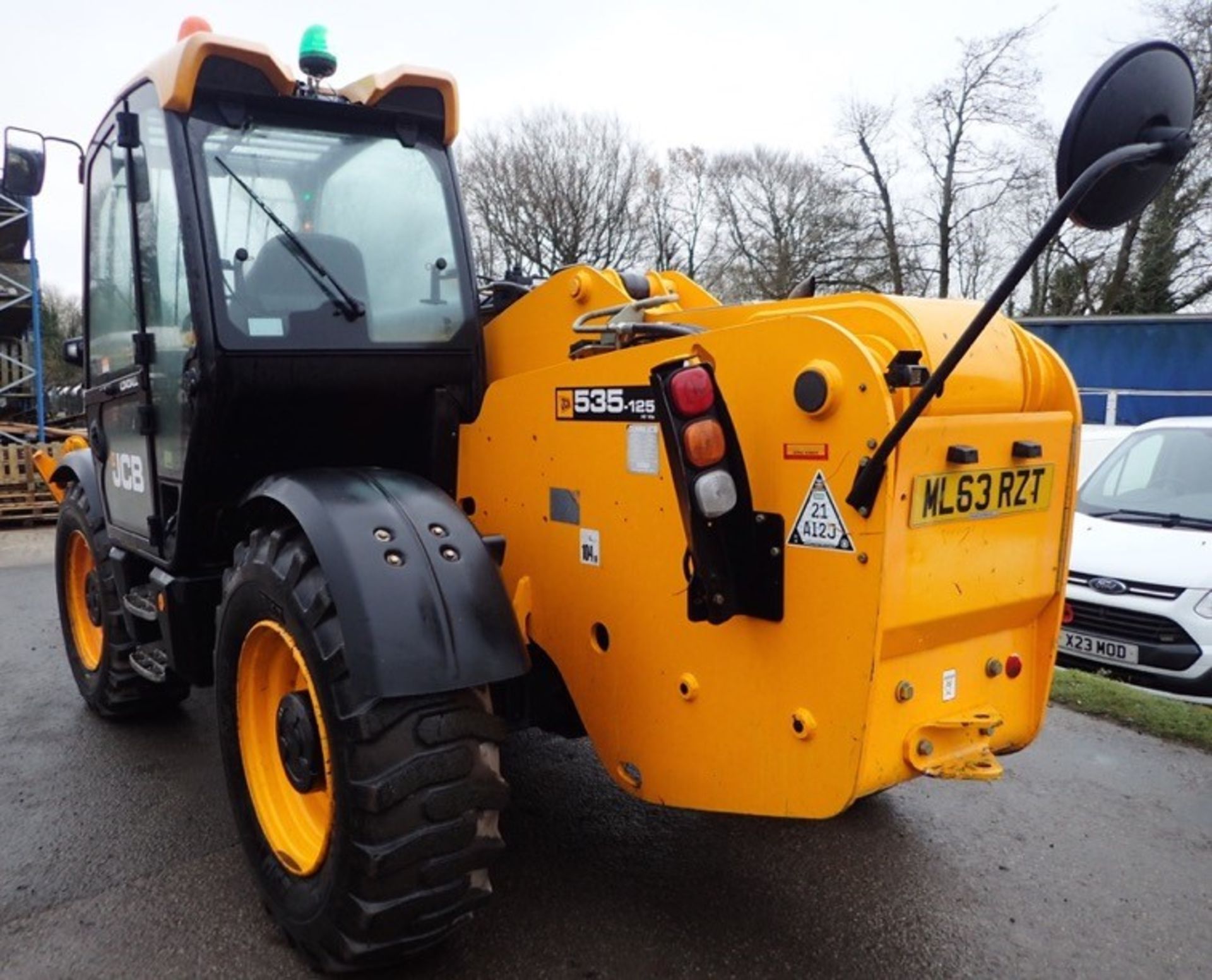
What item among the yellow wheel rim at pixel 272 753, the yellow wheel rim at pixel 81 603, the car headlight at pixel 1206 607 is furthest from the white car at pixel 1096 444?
the yellow wheel rim at pixel 81 603

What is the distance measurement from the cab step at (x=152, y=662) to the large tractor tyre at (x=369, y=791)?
1.20 meters

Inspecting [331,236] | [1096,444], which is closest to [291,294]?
[331,236]

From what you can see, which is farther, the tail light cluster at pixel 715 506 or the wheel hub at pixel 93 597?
the wheel hub at pixel 93 597

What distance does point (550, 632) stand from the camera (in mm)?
2861

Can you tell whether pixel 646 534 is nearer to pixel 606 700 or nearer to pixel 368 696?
pixel 606 700

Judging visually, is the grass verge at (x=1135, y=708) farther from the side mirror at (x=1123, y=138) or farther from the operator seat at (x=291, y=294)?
→ the operator seat at (x=291, y=294)

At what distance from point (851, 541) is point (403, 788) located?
1.20 m

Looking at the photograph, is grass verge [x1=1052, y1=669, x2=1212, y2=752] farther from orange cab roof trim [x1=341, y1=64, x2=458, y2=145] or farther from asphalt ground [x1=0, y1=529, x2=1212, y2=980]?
orange cab roof trim [x1=341, y1=64, x2=458, y2=145]

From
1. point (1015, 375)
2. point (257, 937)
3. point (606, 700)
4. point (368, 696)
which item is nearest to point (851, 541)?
point (1015, 375)

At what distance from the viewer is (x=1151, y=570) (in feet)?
17.0

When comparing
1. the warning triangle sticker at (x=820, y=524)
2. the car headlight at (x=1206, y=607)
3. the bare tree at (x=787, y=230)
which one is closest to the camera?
the warning triangle sticker at (x=820, y=524)

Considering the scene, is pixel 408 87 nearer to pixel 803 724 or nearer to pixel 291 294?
pixel 291 294

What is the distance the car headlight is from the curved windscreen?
13.7 ft

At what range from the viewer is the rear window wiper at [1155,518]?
5.48 metres
